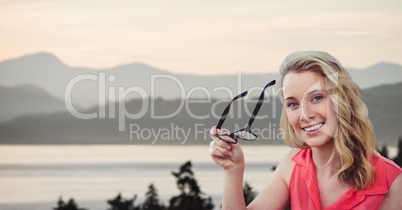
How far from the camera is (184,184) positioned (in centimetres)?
734

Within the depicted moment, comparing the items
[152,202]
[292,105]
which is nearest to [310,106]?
[292,105]

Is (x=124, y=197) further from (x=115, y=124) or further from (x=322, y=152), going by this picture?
(x=322, y=152)

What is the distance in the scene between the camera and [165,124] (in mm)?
7102

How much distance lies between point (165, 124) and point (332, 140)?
442cm

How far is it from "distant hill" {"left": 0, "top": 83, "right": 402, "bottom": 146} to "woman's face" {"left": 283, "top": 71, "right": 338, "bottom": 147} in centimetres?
308

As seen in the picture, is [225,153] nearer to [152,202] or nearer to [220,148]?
[220,148]

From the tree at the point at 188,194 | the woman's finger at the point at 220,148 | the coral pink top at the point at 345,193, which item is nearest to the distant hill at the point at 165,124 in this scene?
the tree at the point at 188,194

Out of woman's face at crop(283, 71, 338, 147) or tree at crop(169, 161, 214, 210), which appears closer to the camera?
woman's face at crop(283, 71, 338, 147)

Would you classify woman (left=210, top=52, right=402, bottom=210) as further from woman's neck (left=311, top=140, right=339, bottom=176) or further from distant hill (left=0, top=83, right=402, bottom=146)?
distant hill (left=0, top=83, right=402, bottom=146)

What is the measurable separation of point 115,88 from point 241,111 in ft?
5.83

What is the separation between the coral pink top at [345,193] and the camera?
2.71 m

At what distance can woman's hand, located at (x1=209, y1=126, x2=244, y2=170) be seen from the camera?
2.64 meters

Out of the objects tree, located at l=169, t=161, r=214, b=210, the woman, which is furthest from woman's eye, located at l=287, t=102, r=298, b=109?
tree, located at l=169, t=161, r=214, b=210

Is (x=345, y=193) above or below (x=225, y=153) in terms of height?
below
